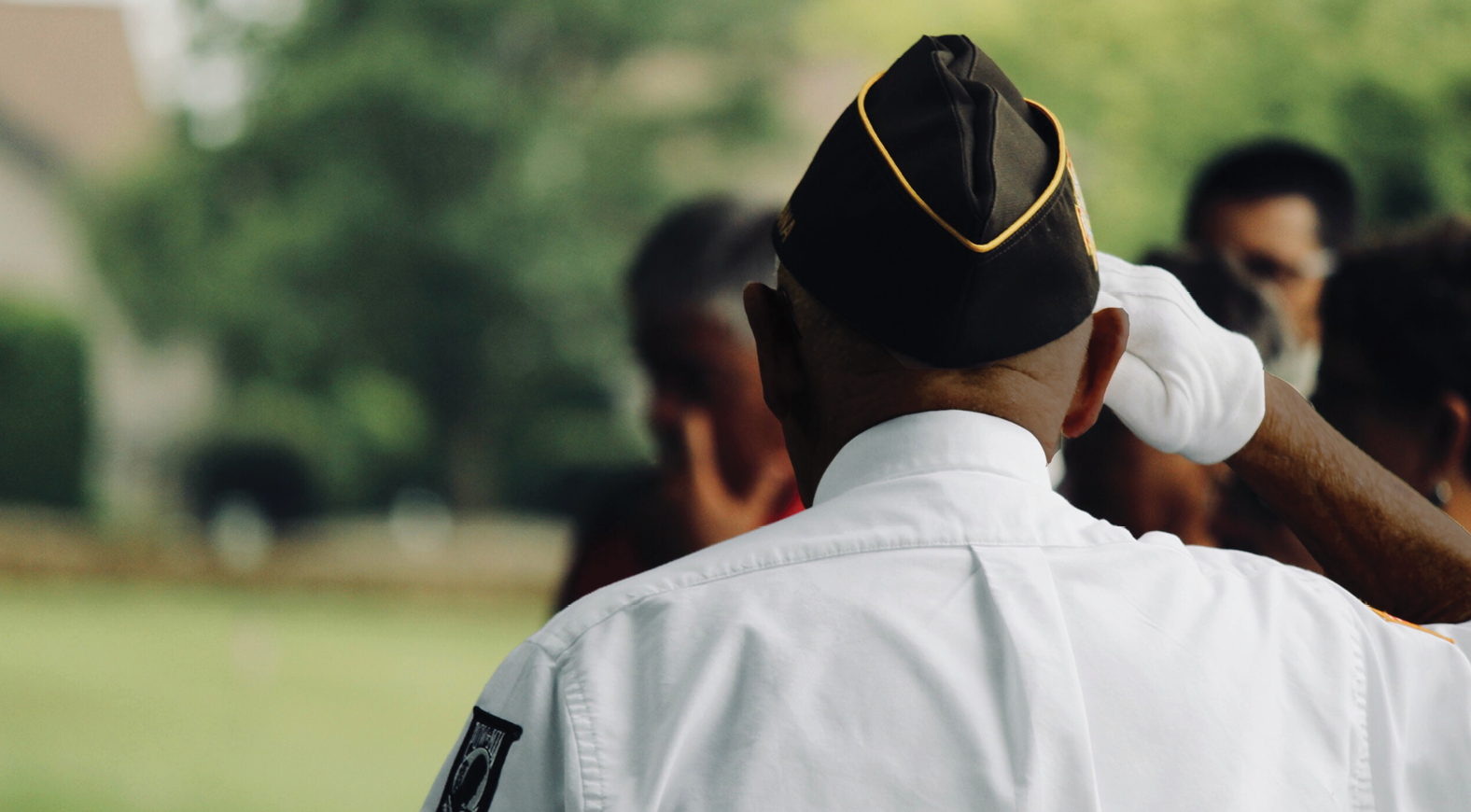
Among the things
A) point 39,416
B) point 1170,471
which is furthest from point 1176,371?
point 39,416

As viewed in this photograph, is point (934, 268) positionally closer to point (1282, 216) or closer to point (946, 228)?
point (946, 228)

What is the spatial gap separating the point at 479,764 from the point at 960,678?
399 mm

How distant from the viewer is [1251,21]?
17.8 metres

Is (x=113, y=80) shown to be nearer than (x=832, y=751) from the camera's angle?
No

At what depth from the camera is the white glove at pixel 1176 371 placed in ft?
4.56

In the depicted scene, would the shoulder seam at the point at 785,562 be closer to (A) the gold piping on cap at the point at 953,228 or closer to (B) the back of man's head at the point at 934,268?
(B) the back of man's head at the point at 934,268

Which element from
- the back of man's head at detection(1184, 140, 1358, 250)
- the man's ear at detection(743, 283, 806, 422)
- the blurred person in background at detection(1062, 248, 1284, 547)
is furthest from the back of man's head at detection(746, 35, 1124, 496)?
the back of man's head at detection(1184, 140, 1358, 250)

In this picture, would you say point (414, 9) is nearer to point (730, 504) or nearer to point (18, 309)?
point (18, 309)

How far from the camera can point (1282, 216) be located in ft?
12.2

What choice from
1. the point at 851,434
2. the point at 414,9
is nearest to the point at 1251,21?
the point at 414,9

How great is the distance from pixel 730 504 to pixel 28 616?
13.9m

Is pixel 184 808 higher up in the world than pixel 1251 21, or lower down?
lower down

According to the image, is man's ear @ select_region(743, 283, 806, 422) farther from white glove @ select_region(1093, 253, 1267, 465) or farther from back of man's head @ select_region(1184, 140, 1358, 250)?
back of man's head @ select_region(1184, 140, 1358, 250)

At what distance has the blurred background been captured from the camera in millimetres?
16578
